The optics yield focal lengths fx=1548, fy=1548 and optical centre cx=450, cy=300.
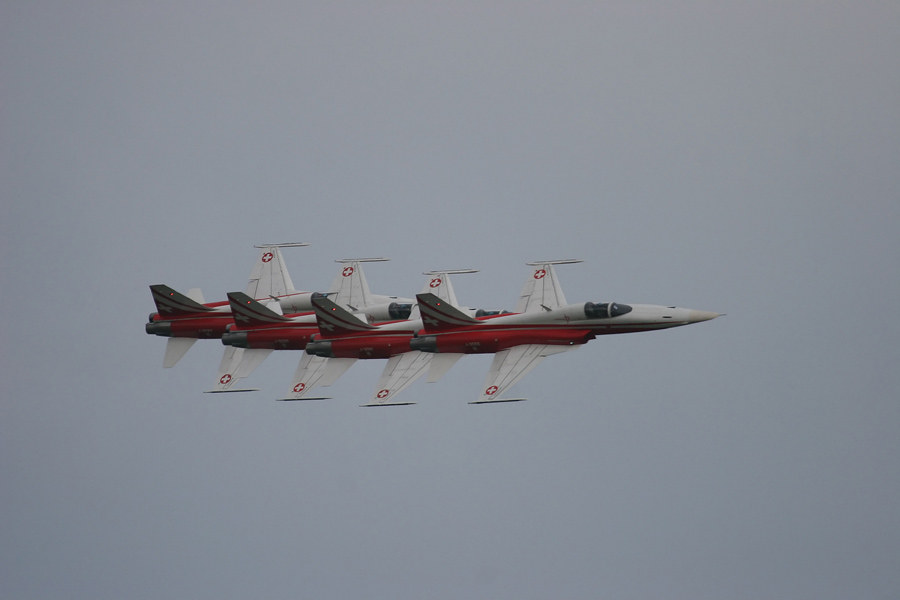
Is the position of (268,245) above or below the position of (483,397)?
above

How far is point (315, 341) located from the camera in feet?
245

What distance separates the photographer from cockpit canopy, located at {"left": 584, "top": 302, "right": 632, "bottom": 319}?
228ft

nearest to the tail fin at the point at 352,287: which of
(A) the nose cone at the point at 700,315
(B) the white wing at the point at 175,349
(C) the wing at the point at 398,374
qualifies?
(C) the wing at the point at 398,374

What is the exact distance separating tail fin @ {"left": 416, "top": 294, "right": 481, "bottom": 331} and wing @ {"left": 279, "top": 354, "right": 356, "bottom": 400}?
4840 mm

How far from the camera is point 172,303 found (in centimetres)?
7931

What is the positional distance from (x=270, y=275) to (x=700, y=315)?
2458cm

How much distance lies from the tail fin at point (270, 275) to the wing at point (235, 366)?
17.2 ft

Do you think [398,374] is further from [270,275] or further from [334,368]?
[270,275]

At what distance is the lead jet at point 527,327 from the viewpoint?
6925cm

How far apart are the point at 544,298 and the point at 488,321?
306 centimetres

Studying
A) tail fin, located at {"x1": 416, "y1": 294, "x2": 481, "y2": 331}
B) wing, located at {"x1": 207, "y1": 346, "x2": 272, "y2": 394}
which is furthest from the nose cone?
wing, located at {"x1": 207, "y1": 346, "x2": 272, "y2": 394}

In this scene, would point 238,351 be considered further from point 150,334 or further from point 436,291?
point 436,291

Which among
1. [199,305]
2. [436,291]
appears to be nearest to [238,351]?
[199,305]

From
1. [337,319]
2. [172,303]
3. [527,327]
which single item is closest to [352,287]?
[337,319]
